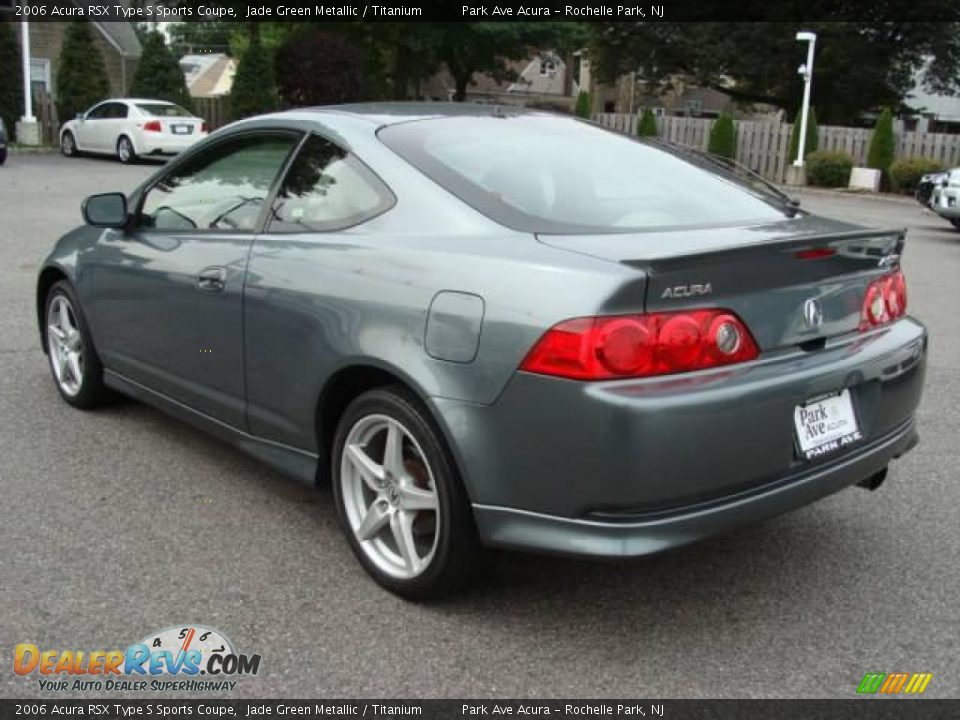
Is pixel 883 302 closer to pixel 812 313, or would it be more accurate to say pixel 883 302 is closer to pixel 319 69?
pixel 812 313

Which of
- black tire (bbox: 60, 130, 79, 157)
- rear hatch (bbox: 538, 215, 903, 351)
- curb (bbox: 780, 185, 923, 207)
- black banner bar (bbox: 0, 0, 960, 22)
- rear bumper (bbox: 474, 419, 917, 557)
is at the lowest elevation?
curb (bbox: 780, 185, 923, 207)

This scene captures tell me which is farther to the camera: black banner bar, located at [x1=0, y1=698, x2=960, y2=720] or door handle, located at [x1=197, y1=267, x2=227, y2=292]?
door handle, located at [x1=197, y1=267, x2=227, y2=292]

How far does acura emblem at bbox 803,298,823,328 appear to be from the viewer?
2.96 m

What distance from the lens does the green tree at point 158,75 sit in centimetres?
2861

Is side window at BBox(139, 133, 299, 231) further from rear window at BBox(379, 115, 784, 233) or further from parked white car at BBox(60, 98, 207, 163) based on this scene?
parked white car at BBox(60, 98, 207, 163)

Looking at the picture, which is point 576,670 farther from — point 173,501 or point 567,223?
point 173,501

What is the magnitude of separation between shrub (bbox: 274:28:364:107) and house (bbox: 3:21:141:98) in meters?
5.37

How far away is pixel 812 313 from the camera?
2979 mm

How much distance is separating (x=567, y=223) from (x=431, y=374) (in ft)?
2.15

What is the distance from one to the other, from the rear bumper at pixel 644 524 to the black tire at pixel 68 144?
2437 cm

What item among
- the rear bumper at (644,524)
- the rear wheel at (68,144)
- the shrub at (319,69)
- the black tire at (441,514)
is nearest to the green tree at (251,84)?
the shrub at (319,69)

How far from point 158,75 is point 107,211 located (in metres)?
26.4

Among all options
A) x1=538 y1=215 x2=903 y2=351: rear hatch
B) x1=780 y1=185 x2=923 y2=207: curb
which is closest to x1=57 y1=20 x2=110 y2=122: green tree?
x1=780 y1=185 x2=923 y2=207: curb

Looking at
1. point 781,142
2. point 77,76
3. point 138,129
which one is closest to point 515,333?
point 138,129
